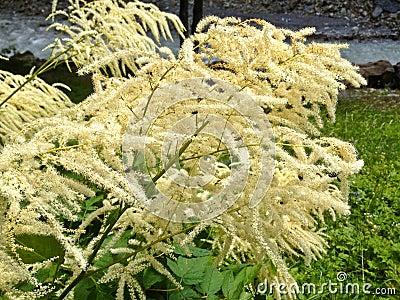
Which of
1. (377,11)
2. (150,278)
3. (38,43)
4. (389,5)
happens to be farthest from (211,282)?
(389,5)

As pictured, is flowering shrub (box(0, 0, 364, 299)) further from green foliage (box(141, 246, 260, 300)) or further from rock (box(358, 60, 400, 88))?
rock (box(358, 60, 400, 88))

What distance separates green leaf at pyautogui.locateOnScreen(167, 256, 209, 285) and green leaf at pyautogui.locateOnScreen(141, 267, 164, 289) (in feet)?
0.19

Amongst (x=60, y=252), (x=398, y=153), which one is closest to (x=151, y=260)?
(x=60, y=252)

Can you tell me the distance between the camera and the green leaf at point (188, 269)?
5.57 feet

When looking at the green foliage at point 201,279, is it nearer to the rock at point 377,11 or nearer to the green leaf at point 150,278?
the green leaf at point 150,278

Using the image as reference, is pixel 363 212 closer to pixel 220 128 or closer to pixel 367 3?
pixel 220 128

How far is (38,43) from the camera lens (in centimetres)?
1543

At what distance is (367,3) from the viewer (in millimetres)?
18250

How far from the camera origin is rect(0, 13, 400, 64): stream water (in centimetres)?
1397

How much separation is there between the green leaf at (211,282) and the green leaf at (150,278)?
13 cm

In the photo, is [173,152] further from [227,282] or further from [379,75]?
[379,75]

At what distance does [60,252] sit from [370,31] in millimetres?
16249

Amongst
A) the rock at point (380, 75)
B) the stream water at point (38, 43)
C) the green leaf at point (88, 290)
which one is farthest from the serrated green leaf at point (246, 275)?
the stream water at point (38, 43)

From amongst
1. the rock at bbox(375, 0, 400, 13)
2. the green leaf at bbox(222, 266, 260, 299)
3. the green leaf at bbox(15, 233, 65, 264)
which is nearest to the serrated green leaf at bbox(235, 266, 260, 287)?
the green leaf at bbox(222, 266, 260, 299)
